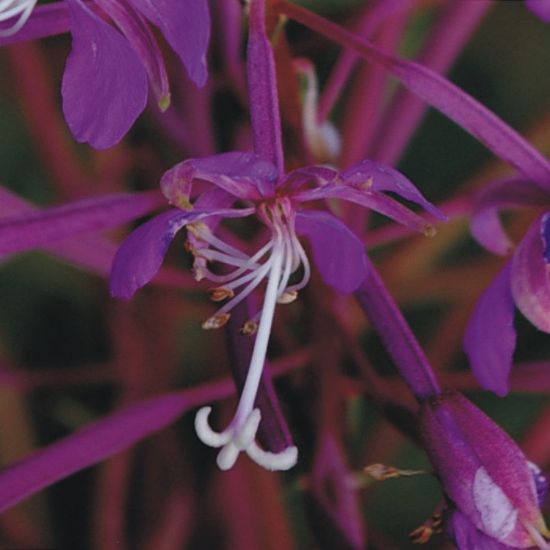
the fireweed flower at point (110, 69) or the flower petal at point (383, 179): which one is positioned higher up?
the fireweed flower at point (110, 69)

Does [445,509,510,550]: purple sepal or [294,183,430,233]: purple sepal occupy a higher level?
[294,183,430,233]: purple sepal

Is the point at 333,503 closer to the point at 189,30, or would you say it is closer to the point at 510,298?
the point at 510,298

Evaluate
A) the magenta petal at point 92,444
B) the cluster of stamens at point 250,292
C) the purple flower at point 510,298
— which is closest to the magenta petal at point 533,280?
the purple flower at point 510,298

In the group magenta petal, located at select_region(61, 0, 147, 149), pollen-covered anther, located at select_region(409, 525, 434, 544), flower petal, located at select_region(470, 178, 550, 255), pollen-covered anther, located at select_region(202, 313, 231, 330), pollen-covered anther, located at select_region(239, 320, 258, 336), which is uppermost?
magenta petal, located at select_region(61, 0, 147, 149)

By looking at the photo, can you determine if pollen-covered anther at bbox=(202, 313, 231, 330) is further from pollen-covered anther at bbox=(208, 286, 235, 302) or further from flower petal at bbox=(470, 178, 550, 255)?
flower petal at bbox=(470, 178, 550, 255)

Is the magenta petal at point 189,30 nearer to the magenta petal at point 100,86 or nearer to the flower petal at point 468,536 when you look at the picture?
the magenta petal at point 100,86

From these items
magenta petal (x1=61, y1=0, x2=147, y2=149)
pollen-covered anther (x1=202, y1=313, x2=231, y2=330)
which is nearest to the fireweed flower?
magenta petal (x1=61, y1=0, x2=147, y2=149)
